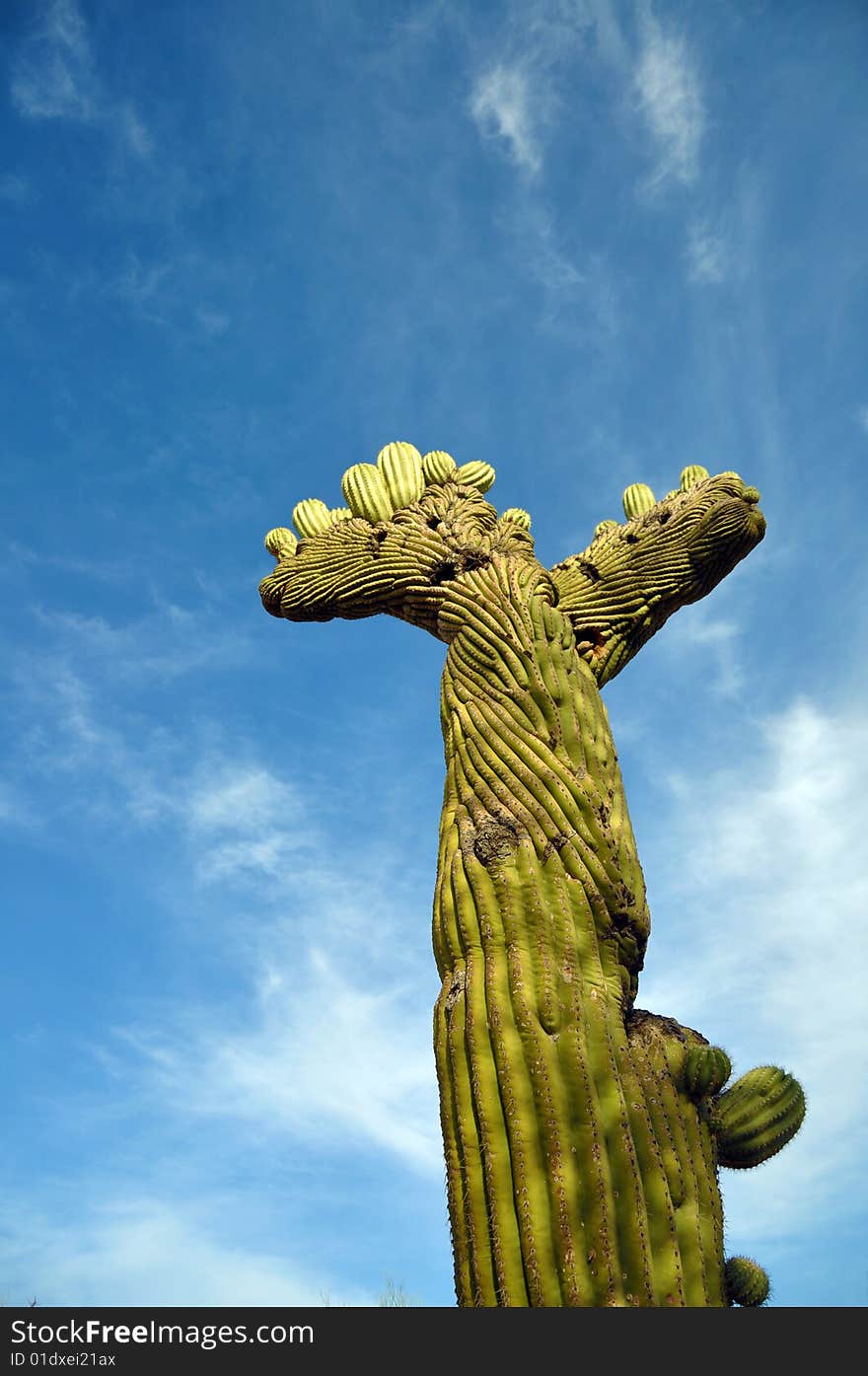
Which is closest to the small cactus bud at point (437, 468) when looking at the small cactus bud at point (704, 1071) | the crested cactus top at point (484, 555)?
the crested cactus top at point (484, 555)

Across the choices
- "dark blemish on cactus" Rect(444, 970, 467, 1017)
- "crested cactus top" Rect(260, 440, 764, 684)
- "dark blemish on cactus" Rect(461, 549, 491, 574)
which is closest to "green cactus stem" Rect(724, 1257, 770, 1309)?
"dark blemish on cactus" Rect(444, 970, 467, 1017)

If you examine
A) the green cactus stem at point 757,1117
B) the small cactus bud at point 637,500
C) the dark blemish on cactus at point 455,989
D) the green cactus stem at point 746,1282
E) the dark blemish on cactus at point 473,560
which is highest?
the small cactus bud at point 637,500

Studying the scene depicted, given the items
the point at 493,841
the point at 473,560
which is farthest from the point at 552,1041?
the point at 473,560

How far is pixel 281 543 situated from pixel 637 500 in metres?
1.69

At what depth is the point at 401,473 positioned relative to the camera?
4.91 m

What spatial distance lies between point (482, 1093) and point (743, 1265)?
0.88 m

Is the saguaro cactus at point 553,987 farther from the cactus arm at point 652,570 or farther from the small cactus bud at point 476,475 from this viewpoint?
the small cactus bud at point 476,475

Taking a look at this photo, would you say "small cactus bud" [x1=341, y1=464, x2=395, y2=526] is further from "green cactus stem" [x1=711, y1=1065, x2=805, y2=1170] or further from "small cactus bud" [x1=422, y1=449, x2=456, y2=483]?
"green cactus stem" [x1=711, y1=1065, x2=805, y2=1170]

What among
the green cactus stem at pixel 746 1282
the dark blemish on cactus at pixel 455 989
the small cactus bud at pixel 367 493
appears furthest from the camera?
the small cactus bud at pixel 367 493

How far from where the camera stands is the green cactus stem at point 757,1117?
3092mm
